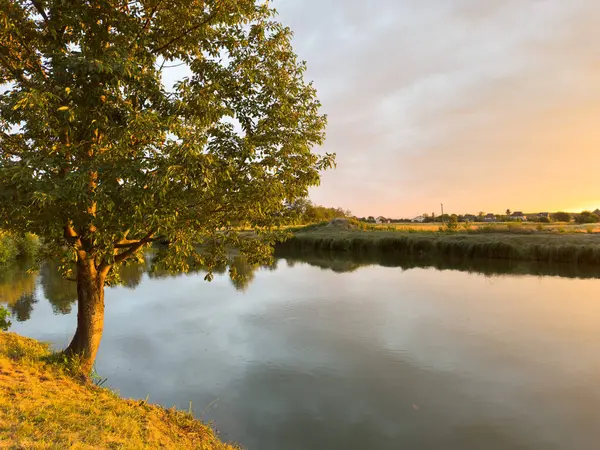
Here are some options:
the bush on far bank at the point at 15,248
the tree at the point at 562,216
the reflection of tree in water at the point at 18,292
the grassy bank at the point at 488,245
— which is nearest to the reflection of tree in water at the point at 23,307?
the reflection of tree in water at the point at 18,292

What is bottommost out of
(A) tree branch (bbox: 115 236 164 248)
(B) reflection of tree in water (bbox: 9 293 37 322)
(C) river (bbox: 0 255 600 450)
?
(C) river (bbox: 0 255 600 450)

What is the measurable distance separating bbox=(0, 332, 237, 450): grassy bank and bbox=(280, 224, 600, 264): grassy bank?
3615 cm

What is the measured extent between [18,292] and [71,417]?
2194 centimetres

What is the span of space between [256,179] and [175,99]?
2.35m

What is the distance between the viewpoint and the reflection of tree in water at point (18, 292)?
18.0m

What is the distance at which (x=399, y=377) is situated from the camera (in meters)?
10.6

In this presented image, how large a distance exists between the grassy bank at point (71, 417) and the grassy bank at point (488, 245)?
36.1 metres

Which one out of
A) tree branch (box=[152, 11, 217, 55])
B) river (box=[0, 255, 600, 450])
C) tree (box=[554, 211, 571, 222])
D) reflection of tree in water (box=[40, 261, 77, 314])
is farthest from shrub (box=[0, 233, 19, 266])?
tree (box=[554, 211, 571, 222])

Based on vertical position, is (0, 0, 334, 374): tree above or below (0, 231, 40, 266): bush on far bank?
above

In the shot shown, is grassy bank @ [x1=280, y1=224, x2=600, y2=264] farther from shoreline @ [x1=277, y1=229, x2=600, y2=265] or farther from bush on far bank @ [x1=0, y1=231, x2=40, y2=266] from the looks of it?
bush on far bank @ [x1=0, y1=231, x2=40, y2=266]

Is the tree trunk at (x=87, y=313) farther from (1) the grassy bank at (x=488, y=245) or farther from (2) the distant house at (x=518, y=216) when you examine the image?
(2) the distant house at (x=518, y=216)

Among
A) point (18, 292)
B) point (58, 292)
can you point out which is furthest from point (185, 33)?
point (18, 292)

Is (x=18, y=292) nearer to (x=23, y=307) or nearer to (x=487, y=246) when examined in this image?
(x=23, y=307)

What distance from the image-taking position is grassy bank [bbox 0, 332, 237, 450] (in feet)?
16.1
